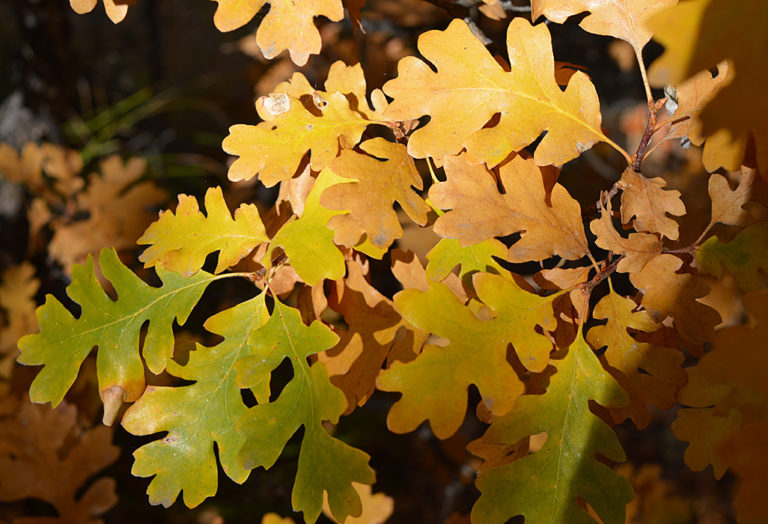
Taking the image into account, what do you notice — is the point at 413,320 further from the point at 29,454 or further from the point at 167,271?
the point at 29,454

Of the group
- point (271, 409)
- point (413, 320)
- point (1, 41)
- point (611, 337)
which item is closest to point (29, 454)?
point (271, 409)

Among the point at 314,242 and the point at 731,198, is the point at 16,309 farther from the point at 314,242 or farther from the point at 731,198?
the point at 731,198

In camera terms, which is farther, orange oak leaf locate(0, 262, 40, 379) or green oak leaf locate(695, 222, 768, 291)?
orange oak leaf locate(0, 262, 40, 379)

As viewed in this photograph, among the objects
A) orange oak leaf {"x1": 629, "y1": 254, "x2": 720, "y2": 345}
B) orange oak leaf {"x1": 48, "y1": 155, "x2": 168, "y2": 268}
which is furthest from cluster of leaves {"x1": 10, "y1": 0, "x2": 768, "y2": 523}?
orange oak leaf {"x1": 48, "y1": 155, "x2": 168, "y2": 268}

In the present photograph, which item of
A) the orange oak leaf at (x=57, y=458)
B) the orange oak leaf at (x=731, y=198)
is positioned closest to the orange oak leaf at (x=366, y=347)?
the orange oak leaf at (x=731, y=198)

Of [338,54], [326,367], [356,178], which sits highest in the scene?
[356,178]

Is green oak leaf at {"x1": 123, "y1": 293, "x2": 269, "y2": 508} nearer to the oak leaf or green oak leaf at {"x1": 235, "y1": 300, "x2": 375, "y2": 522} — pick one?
green oak leaf at {"x1": 235, "y1": 300, "x2": 375, "y2": 522}

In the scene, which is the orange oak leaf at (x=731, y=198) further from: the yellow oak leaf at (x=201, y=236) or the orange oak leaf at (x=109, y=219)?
the orange oak leaf at (x=109, y=219)

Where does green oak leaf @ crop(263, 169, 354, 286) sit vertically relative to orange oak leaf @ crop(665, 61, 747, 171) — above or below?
below
